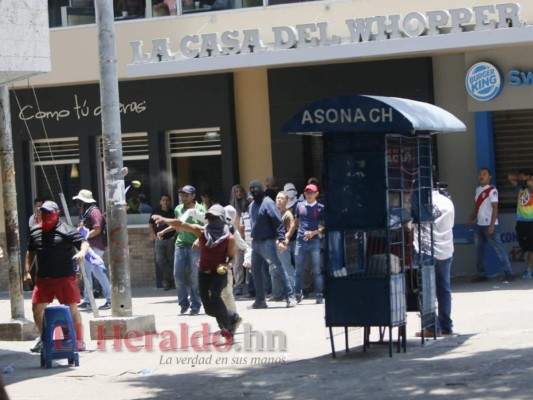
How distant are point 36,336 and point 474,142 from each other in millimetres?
8290

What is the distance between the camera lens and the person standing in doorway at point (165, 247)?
19734mm

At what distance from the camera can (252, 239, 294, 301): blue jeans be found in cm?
1630

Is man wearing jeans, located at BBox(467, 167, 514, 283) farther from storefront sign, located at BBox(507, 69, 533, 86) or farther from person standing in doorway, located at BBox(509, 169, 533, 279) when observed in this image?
storefront sign, located at BBox(507, 69, 533, 86)

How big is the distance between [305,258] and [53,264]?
17.7ft

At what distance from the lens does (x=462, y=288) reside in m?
17.7

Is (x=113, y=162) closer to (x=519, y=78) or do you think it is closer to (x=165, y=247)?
(x=165, y=247)

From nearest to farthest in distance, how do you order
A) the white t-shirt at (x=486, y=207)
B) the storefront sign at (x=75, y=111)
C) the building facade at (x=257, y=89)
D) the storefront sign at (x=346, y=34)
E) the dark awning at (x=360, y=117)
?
the dark awning at (x=360, y=117)
the storefront sign at (x=346, y=34)
the white t-shirt at (x=486, y=207)
the building facade at (x=257, y=89)
the storefront sign at (x=75, y=111)

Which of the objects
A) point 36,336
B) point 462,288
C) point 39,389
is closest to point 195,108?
point 462,288

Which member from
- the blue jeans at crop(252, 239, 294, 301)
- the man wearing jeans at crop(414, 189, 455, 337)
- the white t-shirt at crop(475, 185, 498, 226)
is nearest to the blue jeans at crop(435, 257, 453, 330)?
the man wearing jeans at crop(414, 189, 455, 337)

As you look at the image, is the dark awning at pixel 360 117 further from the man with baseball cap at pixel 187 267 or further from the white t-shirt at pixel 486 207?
the white t-shirt at pixel 486 207

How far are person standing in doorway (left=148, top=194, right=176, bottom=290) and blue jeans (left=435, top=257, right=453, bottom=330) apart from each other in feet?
26.2

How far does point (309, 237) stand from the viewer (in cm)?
1661

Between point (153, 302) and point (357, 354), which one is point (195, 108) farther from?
point (357, 354)
